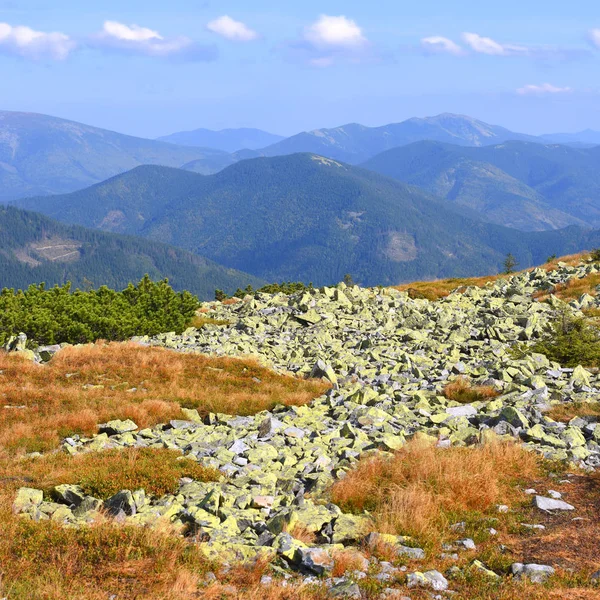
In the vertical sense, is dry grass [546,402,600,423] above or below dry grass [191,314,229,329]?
above

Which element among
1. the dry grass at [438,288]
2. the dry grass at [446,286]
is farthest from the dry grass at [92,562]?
the dry grass at [446,286]

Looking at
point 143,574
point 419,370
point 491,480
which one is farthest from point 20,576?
point 419,370

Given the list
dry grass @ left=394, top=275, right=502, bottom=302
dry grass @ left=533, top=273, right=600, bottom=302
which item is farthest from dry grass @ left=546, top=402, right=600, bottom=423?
dry grass @ left=394, top=275, right=502, bottom=302

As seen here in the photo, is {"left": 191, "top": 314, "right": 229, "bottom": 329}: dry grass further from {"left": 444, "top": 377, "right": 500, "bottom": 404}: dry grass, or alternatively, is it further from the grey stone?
the grey stone

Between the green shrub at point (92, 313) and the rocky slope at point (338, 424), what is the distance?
2.89 metres

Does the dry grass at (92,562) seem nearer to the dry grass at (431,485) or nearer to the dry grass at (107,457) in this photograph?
the dry grass at (107,457)

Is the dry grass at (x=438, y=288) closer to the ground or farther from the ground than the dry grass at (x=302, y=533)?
farther from the ground

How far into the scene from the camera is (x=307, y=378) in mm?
23875

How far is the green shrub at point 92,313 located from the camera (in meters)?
30.7

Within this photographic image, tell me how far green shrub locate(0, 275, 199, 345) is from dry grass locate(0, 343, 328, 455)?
5.46 metres

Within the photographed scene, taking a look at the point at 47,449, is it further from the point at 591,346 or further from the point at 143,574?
the point at 591,346

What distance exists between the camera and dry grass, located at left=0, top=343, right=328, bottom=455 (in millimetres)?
16375

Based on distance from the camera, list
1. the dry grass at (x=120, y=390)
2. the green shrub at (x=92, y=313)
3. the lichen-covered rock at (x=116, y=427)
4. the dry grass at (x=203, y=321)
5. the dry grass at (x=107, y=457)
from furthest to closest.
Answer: the dry grass at (x=203, y=321) → the green shrub at (x=92, y=313) → the dry grass at (x=120, y=390) → the lichen-covered rock at (x=116, y=427) → the dry grass at (x=107, y=457)

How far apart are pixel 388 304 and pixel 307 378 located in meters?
15.2
